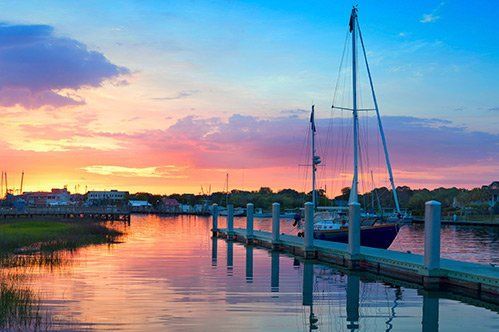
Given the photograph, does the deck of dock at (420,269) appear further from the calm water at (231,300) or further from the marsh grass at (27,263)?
the marsh grass at (27,263)

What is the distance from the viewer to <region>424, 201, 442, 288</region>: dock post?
20344 mm

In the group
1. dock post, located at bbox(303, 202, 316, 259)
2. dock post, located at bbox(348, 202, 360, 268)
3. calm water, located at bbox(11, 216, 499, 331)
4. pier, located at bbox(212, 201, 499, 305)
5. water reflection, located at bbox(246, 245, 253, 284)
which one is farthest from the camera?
dock post, located at bbox(303, 202, 316, 259)

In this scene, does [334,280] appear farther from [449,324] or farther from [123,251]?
[123,251]

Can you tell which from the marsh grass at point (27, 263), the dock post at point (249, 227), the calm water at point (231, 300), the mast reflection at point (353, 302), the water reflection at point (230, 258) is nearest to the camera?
the marsh grass at point (27, 263)

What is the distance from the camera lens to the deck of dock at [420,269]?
741 inches

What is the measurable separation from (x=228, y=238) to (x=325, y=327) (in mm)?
33772

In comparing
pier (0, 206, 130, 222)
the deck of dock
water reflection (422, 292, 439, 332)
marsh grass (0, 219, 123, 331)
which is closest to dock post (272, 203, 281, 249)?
the deck of dock

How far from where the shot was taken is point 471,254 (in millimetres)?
40469

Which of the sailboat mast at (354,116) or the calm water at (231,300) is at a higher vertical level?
the sailboat mast at (354,116)

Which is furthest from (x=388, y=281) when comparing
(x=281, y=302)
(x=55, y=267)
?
(x=55, y=267)

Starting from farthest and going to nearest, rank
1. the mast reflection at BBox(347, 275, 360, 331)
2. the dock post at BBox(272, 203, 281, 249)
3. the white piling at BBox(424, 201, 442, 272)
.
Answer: the dock post at BBox(272, 203, 281, 249), the white piling at BBox(424, 201, 442, 272), the mast reflection at BBox(347, 275, 360, 331)

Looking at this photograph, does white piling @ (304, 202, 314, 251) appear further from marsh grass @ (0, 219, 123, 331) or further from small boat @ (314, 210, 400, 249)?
marsh grass @ (0, 219, 123, 331)

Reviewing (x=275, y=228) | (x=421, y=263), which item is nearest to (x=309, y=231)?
(x=275, y=228)

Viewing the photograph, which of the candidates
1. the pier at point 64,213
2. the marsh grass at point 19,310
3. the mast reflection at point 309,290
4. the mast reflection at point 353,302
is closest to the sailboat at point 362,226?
the mast reflection at point 309,290
